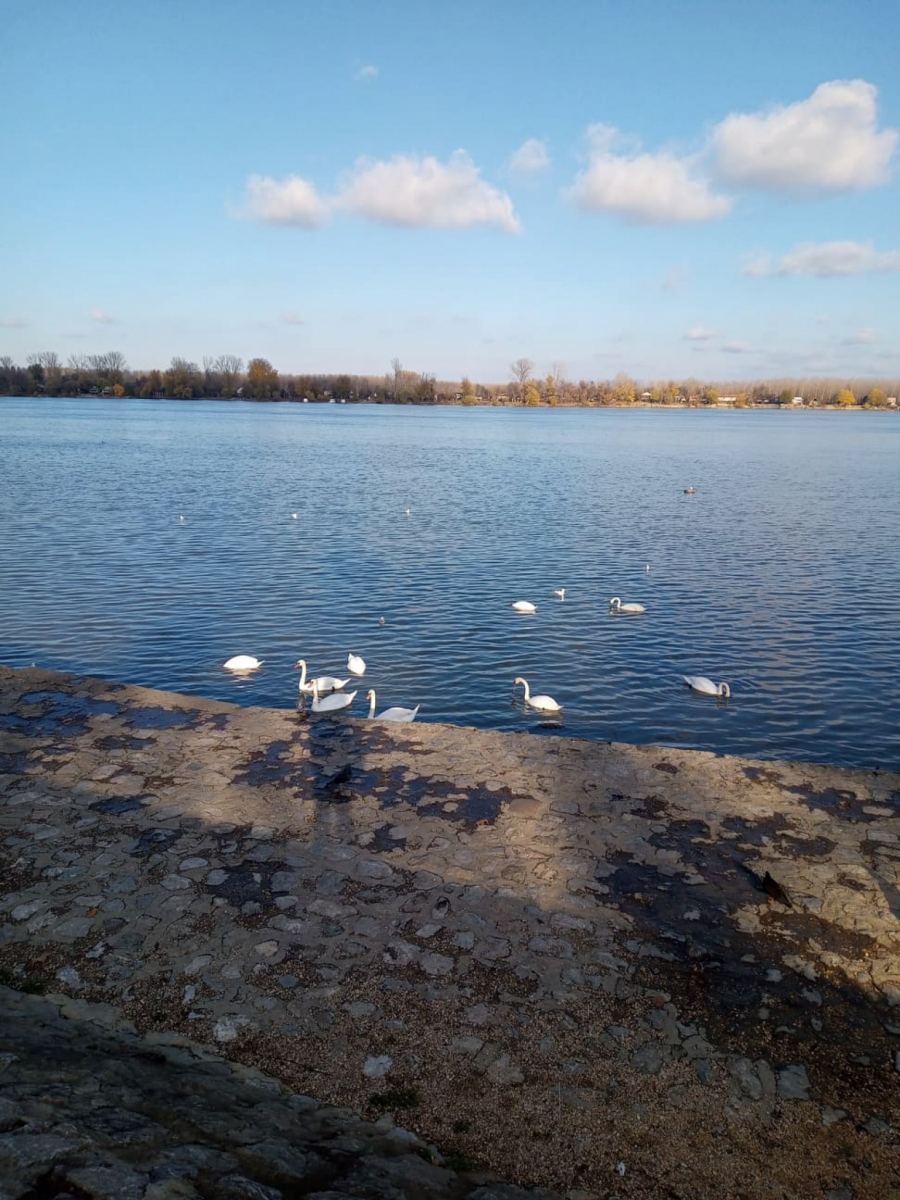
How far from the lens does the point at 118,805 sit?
8.44 metres

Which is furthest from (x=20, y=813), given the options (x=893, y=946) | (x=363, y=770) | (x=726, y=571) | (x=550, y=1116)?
(x=726, y=571)

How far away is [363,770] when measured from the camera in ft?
31.2

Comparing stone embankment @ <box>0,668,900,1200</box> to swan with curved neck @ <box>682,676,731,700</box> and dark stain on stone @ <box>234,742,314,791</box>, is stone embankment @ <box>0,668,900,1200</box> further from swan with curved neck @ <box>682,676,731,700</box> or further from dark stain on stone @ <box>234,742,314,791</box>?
swan with curved neck @ <box>682,676,731,700</box>

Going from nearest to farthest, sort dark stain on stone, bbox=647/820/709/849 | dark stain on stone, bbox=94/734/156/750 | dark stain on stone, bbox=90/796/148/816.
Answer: dark stain on stone, bbox=647/820/709/849, dark stain on stone, bbox=90/796/148/816, dark stain on stone, bbox=94/734/156/750

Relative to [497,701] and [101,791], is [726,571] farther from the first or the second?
[101,791]

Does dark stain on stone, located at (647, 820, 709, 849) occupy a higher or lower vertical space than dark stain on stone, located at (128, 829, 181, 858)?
lower

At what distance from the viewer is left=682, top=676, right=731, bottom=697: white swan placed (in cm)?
1517

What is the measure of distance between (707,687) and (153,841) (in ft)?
36.2

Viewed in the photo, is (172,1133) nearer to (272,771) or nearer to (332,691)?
(272,771)

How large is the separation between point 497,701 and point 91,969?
986cm

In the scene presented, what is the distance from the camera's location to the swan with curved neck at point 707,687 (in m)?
15.2

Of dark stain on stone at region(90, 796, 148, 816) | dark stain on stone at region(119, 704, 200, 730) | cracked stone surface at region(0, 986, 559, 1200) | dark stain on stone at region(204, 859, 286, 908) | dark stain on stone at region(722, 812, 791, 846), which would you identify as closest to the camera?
cracked stone surface at region(0, 986, 559, 1200)

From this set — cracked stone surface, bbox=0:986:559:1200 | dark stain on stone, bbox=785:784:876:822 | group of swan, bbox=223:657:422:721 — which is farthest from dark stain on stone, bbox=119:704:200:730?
dark stain on stone, bbox=785:784:876:822

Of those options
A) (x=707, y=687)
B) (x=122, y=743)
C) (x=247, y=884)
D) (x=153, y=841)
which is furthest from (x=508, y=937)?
(x=707, y=687)
